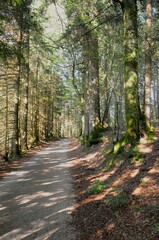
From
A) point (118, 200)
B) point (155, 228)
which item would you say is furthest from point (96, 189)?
point (155, 228)

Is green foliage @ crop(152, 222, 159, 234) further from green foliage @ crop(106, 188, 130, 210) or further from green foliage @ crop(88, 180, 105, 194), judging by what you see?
green foliage @ crop(88, 180, 105, 194)

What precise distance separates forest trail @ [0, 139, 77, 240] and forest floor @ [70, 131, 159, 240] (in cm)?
37

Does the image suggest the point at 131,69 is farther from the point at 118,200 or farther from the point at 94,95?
the point at 94,95

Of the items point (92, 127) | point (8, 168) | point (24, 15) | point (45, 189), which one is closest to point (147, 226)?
point (45, 189)

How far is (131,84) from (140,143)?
255 cm

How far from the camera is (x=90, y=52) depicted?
1762cm

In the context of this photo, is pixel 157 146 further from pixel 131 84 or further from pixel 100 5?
pixel 100 5

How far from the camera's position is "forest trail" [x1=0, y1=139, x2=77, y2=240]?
595 centimetres

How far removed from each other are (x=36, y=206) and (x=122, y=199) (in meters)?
2.59

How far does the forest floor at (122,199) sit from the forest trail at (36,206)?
1.22 ft

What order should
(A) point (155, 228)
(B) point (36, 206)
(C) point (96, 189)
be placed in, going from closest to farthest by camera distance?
(A) point (155, 228), (B) point (36, 206), (C) point (96, 189)

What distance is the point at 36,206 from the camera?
303 inches

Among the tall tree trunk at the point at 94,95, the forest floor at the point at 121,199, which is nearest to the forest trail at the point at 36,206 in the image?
the forest floor at the point at 121,199

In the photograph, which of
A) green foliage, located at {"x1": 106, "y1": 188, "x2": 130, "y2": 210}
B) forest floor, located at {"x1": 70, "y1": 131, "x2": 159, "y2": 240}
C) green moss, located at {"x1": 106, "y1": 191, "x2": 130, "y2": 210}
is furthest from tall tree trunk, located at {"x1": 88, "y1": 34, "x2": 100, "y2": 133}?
green moss, located at {"x1": 106, "y1": 191, "x2": 130, "y2": 210}
